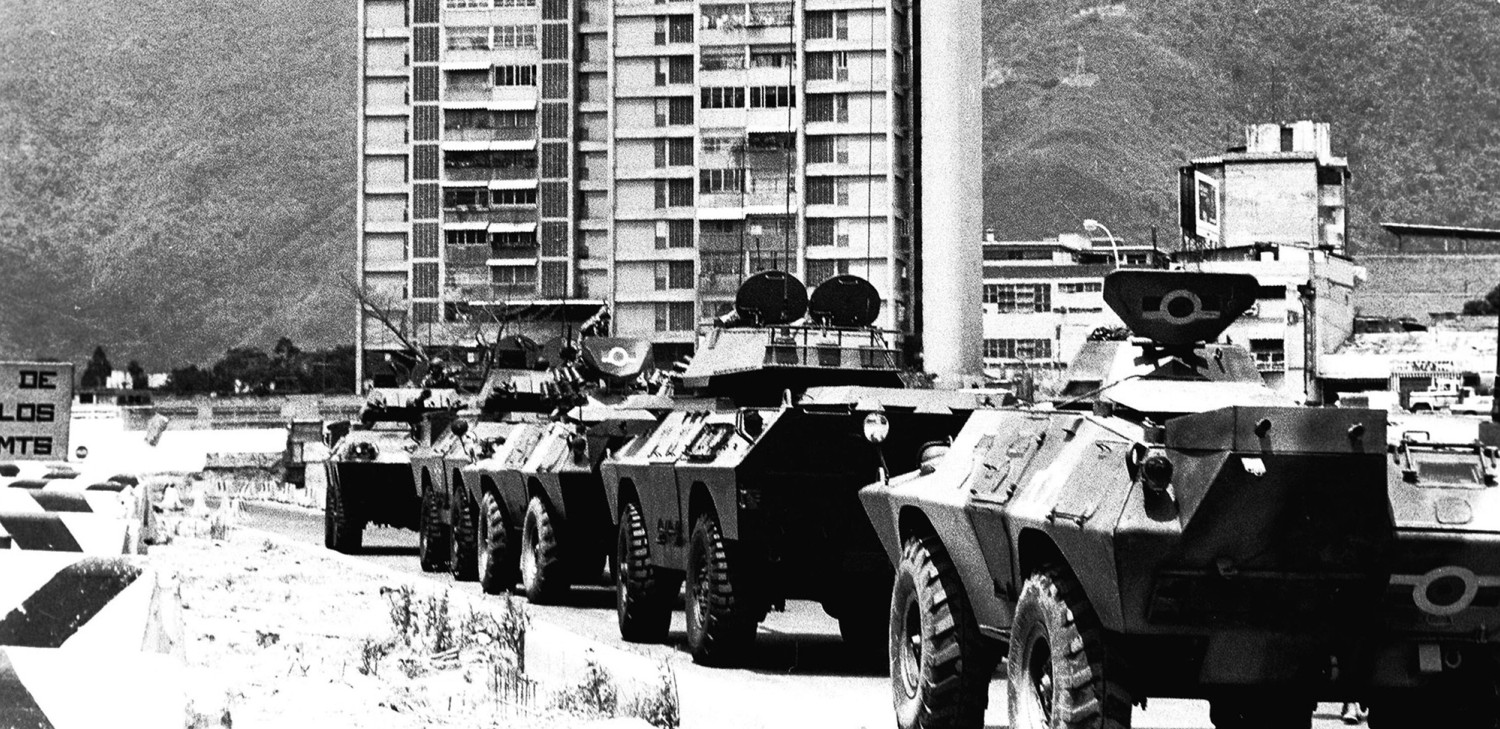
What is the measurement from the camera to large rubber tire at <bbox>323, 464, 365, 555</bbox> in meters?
32.7

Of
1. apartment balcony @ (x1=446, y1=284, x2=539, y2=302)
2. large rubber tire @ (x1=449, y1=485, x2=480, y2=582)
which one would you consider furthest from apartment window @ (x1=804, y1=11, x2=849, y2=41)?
large rubber tire @ (x1=449, y1=485, x2=480, y2=582)

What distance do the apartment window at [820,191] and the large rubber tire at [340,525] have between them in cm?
6648

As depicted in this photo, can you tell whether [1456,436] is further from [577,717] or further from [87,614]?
[87,614]

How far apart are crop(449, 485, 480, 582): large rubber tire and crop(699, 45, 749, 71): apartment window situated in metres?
73.8

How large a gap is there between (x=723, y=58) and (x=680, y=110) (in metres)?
2.90

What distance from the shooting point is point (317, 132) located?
125938 millimetres

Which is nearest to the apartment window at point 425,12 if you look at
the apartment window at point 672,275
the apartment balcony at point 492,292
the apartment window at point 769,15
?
the apartment balcony at point 492,292

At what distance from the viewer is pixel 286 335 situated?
122188 millimetres

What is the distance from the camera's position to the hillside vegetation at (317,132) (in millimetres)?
59438

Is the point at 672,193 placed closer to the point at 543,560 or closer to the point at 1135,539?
the point at 543,560

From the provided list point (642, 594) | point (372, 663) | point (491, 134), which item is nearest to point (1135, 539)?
point (372, 663)

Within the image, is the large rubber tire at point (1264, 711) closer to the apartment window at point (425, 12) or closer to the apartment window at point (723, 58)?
the apartment window at point (723, 58)

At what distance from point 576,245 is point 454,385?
69.5 metres

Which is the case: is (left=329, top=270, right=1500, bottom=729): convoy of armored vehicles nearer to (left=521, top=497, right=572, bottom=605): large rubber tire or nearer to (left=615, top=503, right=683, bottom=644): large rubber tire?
(left=615, top=503, right=683, bottom=644): large rubber tire
